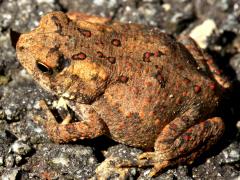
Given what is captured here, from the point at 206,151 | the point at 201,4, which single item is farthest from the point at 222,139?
the point at 201,4

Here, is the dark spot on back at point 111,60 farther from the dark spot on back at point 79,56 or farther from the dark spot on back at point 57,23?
the dark spot on back at point 57,23

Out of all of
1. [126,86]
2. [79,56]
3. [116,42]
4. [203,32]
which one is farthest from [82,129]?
[203,32]

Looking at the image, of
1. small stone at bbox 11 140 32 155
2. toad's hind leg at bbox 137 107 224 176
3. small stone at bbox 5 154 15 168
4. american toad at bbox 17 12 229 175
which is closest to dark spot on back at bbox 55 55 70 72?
american toad at bbox 17 12 229 175

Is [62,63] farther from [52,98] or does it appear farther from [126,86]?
[52,98]

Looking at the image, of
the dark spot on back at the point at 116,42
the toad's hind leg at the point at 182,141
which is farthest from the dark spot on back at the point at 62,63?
the toad's hind leg at the point at 182,141

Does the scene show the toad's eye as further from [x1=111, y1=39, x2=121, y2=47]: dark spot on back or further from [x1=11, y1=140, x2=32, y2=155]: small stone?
[x1=11, y1=140, x2=32, y2=155]: small stone

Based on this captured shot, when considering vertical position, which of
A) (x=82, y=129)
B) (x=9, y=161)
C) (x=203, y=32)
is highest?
(x=203, y=32)
